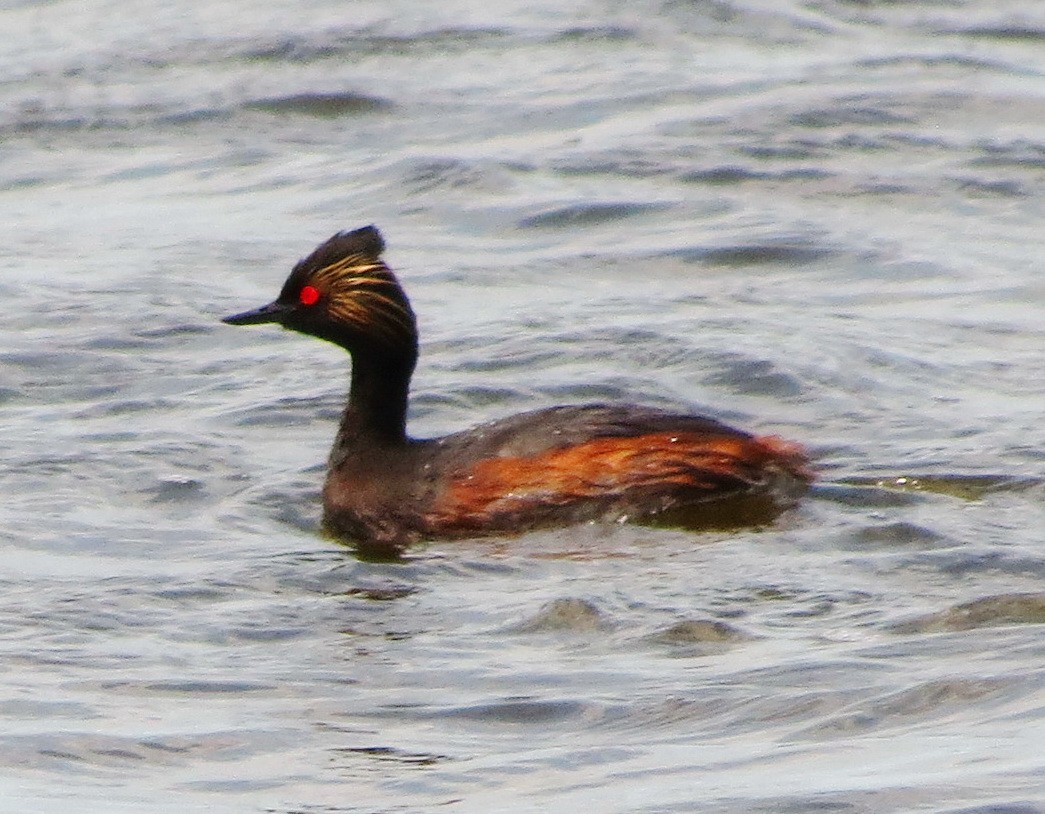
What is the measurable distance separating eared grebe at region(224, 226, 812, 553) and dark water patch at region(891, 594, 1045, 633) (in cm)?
163

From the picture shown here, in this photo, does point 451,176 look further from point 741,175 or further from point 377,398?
point 377,398

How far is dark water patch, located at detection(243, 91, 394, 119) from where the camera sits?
1695 cm

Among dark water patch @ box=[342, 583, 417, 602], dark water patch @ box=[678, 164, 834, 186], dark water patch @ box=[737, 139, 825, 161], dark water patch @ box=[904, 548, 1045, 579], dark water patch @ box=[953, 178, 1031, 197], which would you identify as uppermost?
dark water patch @ box=[737, 139, 825, 161]

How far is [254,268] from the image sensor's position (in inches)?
526

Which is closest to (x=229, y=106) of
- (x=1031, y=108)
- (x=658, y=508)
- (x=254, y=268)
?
(x=254, y=268)

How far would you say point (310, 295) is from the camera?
9727mm

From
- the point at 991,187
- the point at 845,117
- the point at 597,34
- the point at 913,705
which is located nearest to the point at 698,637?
the point at 913,705

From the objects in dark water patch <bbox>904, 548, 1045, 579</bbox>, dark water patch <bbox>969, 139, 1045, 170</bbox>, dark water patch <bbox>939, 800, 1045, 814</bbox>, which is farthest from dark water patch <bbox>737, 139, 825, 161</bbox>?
dark water patch <bbox>939, 800, 1045, 814</bbox>

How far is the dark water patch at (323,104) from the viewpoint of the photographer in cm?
1695

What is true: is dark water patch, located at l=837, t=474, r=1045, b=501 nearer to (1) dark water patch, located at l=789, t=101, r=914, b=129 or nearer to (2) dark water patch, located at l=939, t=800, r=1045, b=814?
(2) dark water patch, located at l=939, t=800, r=1045, b=814

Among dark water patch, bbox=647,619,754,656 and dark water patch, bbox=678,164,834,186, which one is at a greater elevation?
dark water patch, bbox=678,164,834,186

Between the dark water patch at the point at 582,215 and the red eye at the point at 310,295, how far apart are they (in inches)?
181

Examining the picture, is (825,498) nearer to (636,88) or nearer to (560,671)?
(560,671)

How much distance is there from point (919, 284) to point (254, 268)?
3.47 m
